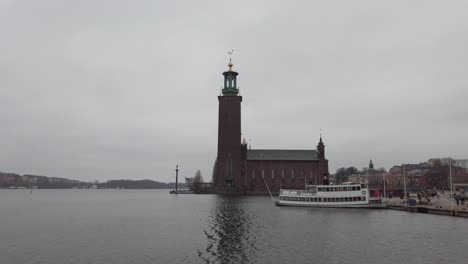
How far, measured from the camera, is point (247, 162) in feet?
477

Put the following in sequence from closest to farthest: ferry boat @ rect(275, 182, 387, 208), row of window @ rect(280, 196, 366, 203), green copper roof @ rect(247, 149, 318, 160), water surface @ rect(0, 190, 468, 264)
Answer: water surface @ rect(0, 190, 468, 264) < ferry boat @ rect(275, 182, 387, 208) < row of window @ rect(280, 196, 366, 203) < green copper roof @ rect(247, 149, 318, 160)

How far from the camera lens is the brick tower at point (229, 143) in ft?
452

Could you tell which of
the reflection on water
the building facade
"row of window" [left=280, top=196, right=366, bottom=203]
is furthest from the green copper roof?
the reflection on water

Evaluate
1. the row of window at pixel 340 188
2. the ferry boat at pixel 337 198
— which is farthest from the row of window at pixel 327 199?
the row of window at pixel 340 188

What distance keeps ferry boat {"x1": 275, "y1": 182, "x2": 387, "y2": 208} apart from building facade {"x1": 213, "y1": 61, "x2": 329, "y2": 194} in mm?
55798

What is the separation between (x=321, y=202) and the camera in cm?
7900

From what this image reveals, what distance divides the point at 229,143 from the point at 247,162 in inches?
470

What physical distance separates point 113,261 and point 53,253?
7.18 meters

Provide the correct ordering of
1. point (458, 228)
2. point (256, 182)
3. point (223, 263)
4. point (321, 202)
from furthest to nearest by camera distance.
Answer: point (256, 182)
point (321, 202)
point (458, 228)
point (223, 263)

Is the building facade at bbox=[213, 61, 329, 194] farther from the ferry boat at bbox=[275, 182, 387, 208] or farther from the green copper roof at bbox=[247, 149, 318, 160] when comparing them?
the ferry boat at bbox=[275, 182, 387, 208]

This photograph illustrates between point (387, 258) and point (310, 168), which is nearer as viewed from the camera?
point (387, 258)

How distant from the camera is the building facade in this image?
138 m

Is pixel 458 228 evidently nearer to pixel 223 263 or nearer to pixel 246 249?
pixel 246 249

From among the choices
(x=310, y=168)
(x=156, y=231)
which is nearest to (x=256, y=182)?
(x=310, y=168)
